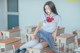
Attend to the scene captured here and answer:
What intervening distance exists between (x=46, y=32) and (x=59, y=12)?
3.47m

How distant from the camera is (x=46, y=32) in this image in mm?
3410

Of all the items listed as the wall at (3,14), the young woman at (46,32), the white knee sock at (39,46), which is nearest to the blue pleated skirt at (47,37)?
the young woman at (46,32)

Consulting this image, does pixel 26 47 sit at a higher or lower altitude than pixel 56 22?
lower

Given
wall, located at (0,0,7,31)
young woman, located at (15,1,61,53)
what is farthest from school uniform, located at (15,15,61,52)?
wall, located at (0,0,7,31)

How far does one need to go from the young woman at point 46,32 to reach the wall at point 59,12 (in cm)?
317

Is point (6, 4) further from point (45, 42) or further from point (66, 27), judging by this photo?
point (45, 42)

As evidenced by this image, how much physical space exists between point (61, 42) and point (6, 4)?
13.2 feet

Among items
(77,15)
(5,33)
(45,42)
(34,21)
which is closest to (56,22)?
(45,42)

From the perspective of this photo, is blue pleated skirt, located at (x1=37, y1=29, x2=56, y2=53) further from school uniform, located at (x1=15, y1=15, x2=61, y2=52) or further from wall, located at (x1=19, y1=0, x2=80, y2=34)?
wall, located at (x1=19, y1=0, x2=80, y2=34)

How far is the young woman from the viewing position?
11.1 ft

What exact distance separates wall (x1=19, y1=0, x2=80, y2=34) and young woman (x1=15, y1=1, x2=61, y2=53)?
3.17 meters

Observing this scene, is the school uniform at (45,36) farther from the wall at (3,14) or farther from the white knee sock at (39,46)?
the wall at (3,14)

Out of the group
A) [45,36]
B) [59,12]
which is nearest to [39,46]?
[45,36]

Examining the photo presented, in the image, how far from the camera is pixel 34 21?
24.2 ft
